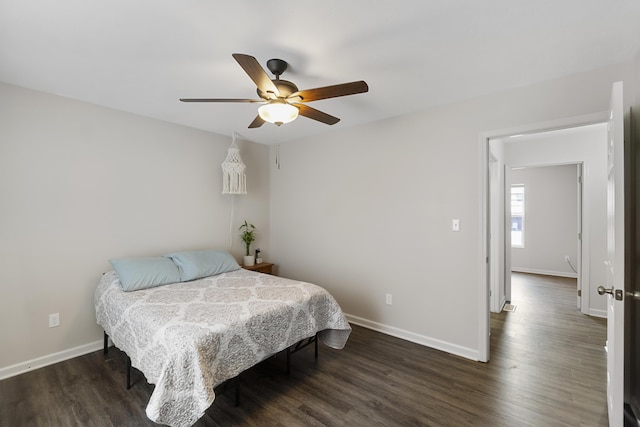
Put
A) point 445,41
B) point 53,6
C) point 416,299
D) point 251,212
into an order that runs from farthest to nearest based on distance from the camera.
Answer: point 251,212 < point 416,299 < point 445,41 < point 53,6

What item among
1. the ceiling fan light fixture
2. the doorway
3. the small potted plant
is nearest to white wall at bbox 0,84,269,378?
the small potted plant

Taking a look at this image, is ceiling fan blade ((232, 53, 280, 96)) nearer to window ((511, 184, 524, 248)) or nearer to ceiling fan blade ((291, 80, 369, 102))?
ceiling fan blade ((291, 80, 369, 102))

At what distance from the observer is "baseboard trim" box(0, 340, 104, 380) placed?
236cm

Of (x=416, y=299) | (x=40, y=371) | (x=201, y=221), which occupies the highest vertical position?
(x=201, y=221)

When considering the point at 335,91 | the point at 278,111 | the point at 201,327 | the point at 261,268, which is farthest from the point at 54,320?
the point at 335,91

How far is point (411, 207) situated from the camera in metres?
3.05

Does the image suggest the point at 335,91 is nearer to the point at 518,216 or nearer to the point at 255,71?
the point at 255,71

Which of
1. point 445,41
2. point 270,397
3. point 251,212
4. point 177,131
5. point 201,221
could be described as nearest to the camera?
point 445,41

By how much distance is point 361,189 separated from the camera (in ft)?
11.3

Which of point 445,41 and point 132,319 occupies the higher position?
point 445,41

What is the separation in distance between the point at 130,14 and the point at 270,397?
255 cm

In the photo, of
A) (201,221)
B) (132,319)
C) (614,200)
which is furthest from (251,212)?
(614,200)

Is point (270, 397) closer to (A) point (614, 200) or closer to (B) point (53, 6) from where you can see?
(A) point (614, 200)

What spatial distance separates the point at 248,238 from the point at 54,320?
2058mm
